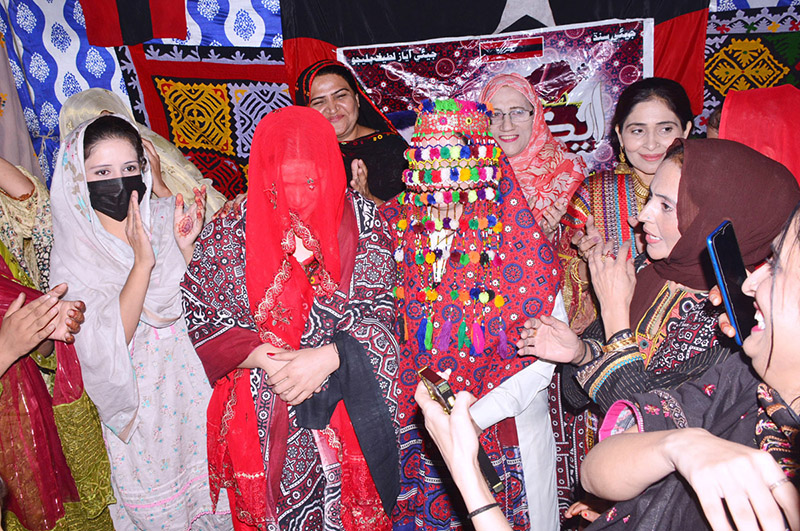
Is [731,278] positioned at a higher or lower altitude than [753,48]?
lower

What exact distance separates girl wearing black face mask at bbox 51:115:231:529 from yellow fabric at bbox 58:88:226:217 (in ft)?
2.13

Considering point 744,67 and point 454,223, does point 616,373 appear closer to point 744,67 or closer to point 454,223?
point 454,223

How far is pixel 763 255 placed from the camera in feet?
5.63

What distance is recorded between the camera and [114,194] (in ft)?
7.75

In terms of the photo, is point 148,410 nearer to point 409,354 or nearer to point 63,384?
point 63,384

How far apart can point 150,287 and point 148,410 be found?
1.71 ft

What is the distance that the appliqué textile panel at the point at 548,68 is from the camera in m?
3.99

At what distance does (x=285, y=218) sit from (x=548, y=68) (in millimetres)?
2782

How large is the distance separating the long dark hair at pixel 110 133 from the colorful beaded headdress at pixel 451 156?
3.79 ft

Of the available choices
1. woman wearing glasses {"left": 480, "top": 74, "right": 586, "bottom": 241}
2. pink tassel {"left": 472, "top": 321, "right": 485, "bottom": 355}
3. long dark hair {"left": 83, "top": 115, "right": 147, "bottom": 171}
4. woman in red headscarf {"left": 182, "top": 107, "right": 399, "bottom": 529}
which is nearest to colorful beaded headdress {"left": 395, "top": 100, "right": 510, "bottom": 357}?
pink tassel {"left": 472, "top": 321, "right": 485, "bottom": 355}

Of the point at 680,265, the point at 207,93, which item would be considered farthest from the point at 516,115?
the point at 207,93

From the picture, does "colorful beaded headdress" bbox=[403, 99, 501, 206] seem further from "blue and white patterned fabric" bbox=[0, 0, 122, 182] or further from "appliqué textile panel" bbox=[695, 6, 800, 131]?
"blue and white patterned fabric" bbox=[0, 0, 122, 182]

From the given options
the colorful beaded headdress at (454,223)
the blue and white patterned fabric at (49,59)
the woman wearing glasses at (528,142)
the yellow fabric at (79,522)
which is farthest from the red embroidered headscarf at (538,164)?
the blue and white patterned fabric at (49,59)

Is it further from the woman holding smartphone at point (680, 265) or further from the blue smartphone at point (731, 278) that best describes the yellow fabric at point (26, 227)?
the blue smartphone at point (731, 278)
